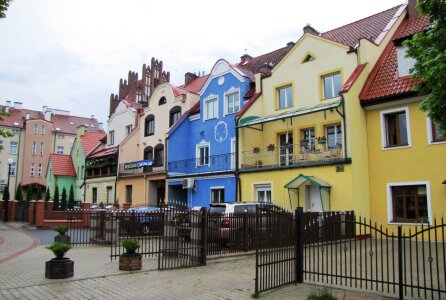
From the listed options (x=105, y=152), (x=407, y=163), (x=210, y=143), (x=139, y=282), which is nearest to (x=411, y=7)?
(x=407, y=163)

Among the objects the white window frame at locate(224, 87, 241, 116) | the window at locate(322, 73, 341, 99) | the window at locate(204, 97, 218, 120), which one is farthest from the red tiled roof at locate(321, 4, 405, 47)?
the window at locate(204, 97, 218, 120)

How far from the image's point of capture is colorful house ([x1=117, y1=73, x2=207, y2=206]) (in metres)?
30.9

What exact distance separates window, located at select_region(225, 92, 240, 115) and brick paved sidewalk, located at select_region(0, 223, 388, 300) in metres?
14.5

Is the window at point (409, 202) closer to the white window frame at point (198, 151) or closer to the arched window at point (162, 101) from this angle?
the white window frame at point (198, 151)

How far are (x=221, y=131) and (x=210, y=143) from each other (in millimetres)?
1461

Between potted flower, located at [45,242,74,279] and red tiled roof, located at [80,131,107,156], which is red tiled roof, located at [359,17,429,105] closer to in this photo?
potted flower, located at [45,242,74,279]

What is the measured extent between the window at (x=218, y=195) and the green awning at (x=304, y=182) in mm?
5547

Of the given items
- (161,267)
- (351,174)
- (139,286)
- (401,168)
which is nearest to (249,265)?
(161,267)

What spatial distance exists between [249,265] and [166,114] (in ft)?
71.3

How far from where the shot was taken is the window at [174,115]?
31.0 m

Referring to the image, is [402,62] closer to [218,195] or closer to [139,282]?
[218,195]

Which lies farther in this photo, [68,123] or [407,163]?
[68,123]

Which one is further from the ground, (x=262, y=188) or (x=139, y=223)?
(x=262, y=188)

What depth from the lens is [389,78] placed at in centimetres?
1939
